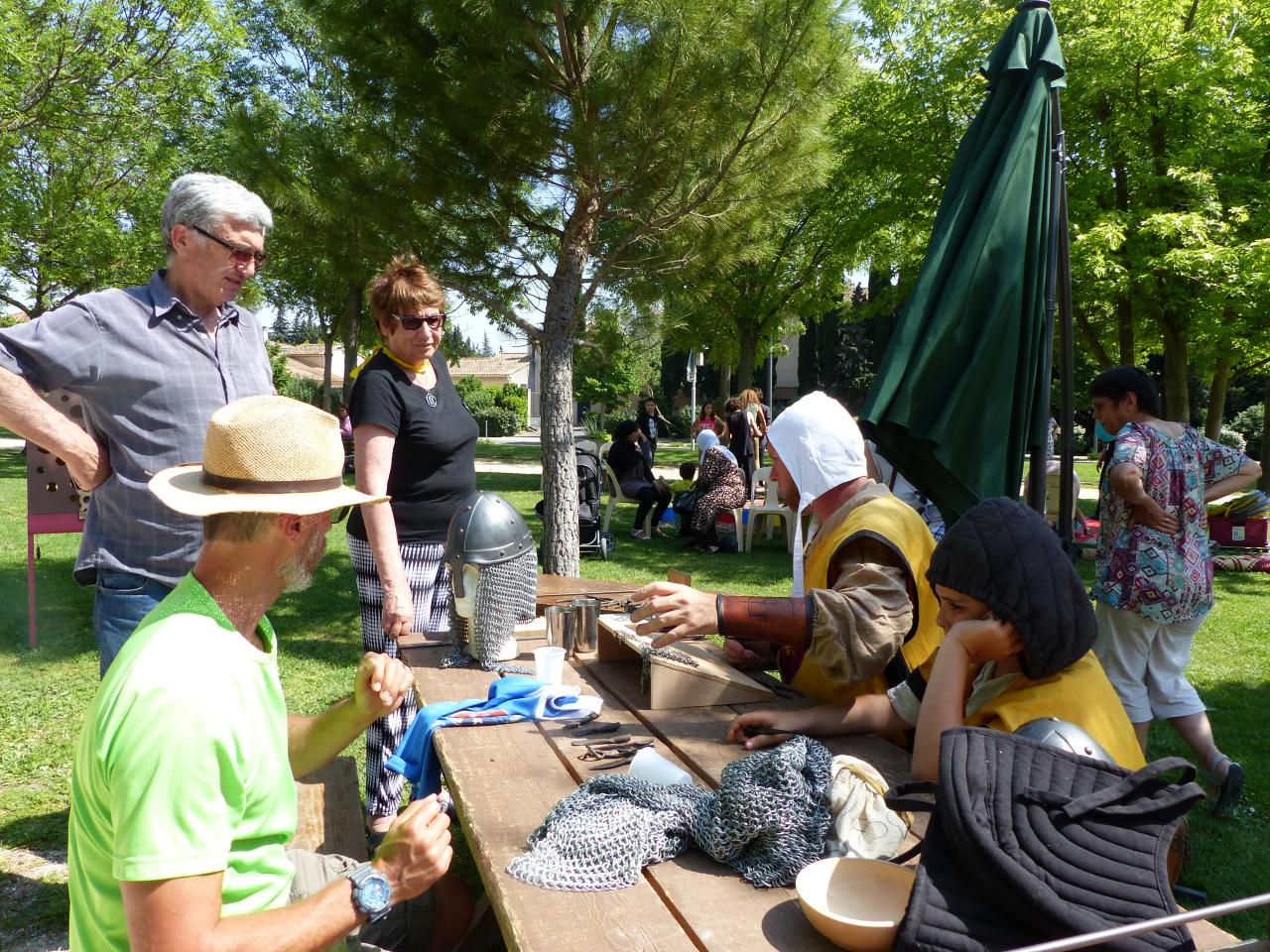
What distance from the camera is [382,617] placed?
128 inches

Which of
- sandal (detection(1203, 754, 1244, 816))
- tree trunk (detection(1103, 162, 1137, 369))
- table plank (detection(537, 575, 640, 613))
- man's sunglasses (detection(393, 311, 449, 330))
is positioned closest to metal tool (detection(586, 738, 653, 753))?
table plank (detection(537, 575, 640, 613))

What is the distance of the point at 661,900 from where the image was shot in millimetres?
1519

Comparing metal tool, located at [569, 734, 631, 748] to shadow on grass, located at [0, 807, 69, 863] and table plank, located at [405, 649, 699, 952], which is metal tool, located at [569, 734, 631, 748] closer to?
table plank, located at [405, 649, 699, 952]

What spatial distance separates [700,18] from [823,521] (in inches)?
161

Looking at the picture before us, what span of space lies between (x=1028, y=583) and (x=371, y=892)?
4.49ft

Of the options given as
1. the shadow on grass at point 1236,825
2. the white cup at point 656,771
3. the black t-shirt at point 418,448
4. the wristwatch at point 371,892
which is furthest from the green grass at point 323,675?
the black t-shirt at point 418,448

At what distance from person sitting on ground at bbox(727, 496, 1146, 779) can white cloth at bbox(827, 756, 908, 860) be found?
28 centimetres

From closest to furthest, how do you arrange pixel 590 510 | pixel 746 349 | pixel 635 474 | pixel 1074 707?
pixel 1074 707 < pixel 590 510 < pixel 635 474 < pixel 746 349

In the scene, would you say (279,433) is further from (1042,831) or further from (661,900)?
(1042,831)

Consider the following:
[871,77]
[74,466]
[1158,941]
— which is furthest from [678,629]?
[871,77]

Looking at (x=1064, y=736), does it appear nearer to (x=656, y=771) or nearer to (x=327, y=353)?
(x=656, y=771)

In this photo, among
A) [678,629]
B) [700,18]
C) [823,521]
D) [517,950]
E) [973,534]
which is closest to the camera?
[517,950]

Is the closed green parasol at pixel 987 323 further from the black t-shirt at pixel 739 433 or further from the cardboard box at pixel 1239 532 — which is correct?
the black t-shirt at pixel 739 433

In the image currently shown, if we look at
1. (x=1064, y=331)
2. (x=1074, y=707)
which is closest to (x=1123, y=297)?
(x=1064, y=331)
